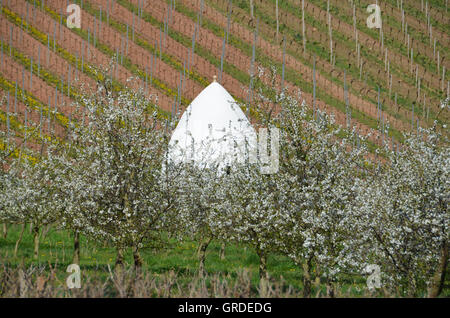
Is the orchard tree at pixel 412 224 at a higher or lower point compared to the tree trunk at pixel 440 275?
higher

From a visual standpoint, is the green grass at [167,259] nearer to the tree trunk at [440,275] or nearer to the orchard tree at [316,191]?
the orchard tree at [316,191]

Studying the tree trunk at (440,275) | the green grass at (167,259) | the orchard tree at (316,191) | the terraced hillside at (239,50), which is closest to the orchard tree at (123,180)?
the green grass at (167,259)

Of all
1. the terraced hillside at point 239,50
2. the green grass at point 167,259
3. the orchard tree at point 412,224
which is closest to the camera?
the orchard tree at point 412,224

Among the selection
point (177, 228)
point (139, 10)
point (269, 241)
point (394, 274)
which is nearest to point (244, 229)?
point (269, 241)

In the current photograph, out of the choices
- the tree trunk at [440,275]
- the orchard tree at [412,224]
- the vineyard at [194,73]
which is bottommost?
the tree trunk at [440,275]

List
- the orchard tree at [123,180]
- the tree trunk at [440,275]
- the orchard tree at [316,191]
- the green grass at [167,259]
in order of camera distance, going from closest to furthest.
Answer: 1. the tree trunk at [440,275]
2. the orchard tree at [316,191]
3. the orchard tree at [123,180]
4. the green grass at [167,259]

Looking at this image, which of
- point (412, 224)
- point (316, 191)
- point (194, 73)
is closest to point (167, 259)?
point (316, 191)

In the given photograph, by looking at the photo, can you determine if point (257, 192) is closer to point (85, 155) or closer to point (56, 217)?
point (85, 155)

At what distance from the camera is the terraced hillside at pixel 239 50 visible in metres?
46.6

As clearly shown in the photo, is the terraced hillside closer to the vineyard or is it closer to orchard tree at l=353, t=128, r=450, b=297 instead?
the vineyard

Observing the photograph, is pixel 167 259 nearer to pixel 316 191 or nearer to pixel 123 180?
pixel 123 180

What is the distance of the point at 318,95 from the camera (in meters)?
47.7

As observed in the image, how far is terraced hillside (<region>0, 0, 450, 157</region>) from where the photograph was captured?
1834 inches

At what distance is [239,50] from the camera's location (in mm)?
51062
